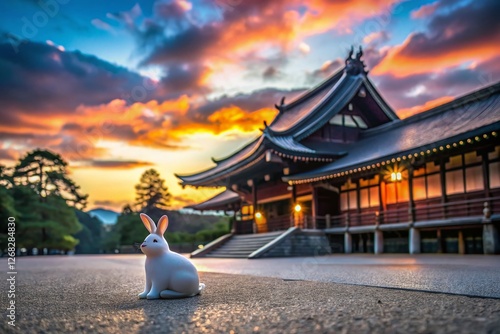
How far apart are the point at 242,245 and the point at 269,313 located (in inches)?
710

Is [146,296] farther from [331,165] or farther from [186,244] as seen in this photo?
[186,244]

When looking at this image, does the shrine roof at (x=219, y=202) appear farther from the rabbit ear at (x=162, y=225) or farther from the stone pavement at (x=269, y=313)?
the stone pavement at (x=269, y=313)

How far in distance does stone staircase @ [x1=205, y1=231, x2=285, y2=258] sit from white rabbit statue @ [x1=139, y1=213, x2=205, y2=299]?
14.1 m

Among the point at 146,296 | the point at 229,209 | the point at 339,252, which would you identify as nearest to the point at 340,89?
the point at 339,252

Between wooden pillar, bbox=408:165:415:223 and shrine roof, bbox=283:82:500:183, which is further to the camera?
wooden pillar, bbox=408:165:415:223

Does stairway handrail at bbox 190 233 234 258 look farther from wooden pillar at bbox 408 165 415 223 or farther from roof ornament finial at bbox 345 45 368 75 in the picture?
roof ornament finial at bbox 345 45 368 75

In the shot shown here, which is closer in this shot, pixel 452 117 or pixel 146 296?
pixel 146 296

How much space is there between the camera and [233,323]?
11.9 feet

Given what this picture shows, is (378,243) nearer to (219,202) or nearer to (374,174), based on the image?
(374,174)

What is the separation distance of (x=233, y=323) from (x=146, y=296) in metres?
2.09

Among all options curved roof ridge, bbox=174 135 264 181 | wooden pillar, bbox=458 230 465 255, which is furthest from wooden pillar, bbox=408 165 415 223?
curved roof ridge, bbox=174 135 264 181

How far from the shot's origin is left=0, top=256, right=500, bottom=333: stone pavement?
11.0 feet

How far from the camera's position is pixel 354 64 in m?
25.0

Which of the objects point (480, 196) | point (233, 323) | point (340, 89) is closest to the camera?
point (233, 323)
